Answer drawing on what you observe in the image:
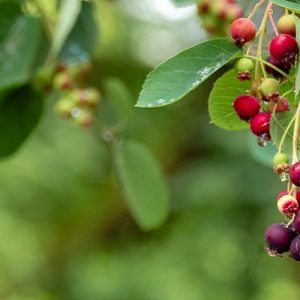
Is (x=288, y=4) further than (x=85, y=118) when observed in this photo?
No

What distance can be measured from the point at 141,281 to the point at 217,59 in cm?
229

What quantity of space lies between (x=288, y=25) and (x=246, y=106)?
0.26 ft

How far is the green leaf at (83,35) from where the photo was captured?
1204 millimetres

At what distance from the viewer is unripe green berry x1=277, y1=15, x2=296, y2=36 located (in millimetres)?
721

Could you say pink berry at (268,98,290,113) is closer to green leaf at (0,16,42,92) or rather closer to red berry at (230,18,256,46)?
red berry at (230,18,256,46)

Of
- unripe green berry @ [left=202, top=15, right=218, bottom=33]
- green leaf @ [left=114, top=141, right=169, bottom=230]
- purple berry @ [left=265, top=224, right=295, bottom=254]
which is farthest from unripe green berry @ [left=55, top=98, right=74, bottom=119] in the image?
purple berry @ [left=265, top=224, right=295, bottom=254]

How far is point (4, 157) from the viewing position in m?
1.27

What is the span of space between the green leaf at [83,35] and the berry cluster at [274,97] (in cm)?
47

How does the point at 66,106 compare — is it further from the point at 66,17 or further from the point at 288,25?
the point at 288,25

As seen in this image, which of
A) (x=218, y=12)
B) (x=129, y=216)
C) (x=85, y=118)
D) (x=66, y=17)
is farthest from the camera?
(x=129, y=216)

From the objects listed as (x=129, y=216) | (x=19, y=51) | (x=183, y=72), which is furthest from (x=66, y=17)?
(x=129, y=216)

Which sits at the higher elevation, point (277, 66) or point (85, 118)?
point (277, 66)

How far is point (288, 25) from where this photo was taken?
0.72m

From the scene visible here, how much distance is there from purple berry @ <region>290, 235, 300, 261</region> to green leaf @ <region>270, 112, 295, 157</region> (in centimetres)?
8
